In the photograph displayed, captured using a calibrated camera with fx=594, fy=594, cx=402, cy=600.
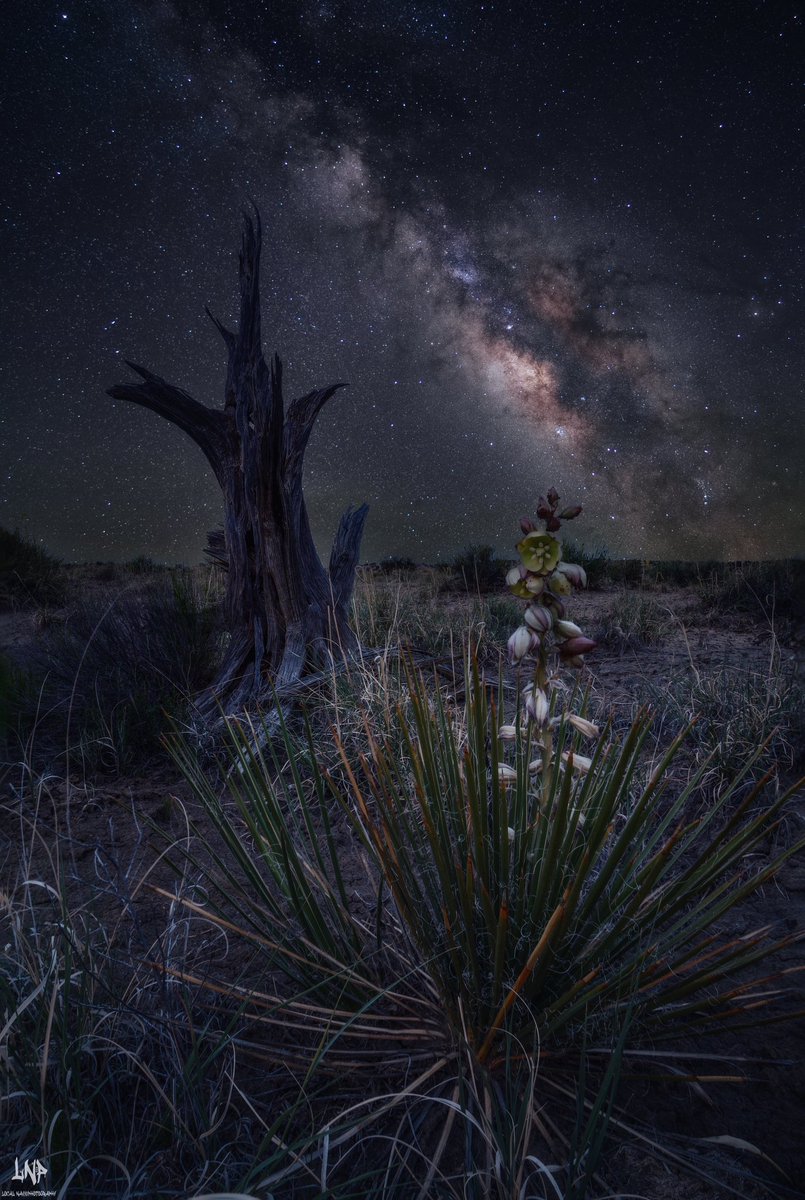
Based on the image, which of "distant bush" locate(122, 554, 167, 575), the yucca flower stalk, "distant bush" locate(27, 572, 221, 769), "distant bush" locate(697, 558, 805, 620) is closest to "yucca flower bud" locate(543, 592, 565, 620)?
the yucca flower stalk

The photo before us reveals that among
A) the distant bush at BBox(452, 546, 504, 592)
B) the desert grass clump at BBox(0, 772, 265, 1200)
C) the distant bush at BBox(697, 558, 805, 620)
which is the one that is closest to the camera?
the desert grass clump at BBox(0, 772, 265, 1200)

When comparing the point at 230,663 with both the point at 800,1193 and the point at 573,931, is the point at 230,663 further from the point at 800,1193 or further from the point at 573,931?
the point at 800,1193

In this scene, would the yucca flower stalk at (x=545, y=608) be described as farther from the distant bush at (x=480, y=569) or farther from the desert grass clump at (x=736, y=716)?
the distant bush at (x=480, y=569)

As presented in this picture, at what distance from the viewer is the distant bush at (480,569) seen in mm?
11078

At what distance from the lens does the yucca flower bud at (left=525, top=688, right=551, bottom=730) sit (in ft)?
4.18

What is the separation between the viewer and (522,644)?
4.07 feet

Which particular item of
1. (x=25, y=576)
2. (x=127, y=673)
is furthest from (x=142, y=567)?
(x=127, y=673)

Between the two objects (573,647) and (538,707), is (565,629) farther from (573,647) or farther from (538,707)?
(538,707)

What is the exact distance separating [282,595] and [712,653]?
3793 mm

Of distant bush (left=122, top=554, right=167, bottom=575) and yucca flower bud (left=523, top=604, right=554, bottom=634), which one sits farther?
distant bush (left=122, top=554, right=167, bottom=575)

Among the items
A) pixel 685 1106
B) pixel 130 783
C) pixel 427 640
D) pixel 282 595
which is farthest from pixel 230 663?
pixel 685 1106

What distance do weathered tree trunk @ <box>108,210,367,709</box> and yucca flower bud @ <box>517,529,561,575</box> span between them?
3279 millimetres

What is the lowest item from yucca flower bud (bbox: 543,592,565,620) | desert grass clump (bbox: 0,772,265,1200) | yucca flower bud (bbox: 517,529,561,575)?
desert grass clump (bbox: 0,772,265,1200)

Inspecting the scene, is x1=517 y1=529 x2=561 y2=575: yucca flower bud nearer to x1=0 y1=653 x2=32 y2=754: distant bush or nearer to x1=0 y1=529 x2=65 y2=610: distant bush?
x1=0 y1=653 x2=32 y2=754: distant bush
